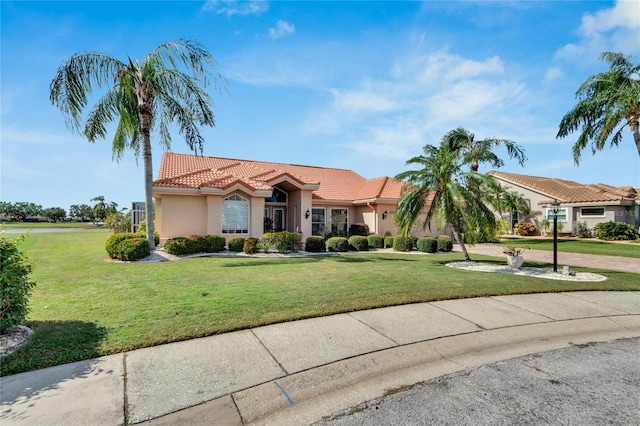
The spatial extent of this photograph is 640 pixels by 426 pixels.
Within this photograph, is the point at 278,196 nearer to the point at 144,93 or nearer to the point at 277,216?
the point at 277,216

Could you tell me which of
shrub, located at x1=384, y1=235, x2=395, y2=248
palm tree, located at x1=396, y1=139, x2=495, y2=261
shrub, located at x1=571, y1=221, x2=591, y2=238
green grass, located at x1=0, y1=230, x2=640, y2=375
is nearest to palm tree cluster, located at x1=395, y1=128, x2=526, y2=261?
palm tree, located at x1=396, y1=139, x2=495, y2=261

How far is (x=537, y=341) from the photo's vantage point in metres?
5.21

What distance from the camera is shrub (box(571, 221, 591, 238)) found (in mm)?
26828

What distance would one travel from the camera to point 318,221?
851 inches

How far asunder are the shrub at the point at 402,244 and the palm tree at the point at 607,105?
45.2 ft

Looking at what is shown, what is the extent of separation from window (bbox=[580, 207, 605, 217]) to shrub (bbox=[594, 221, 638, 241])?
1809 millimetres

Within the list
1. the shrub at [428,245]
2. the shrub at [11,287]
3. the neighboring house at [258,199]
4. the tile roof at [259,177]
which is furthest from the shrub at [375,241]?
Answer: the shrub at [11,287]

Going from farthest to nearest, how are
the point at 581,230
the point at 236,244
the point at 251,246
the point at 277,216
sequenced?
the point at 581,230 < the point at 277,216 < the point at 236,244 < the point at 251,246

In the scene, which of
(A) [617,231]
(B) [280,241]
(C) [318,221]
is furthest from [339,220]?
(A) [617,231]

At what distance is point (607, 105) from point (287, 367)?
2556cm

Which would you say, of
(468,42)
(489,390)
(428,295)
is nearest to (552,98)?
(468,42)

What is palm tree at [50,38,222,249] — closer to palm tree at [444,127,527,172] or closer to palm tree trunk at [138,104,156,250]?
palm tree trunk at [138,104,156,250]

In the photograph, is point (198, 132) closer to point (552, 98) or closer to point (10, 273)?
point (10, 273)

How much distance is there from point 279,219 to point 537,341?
57.1ft
